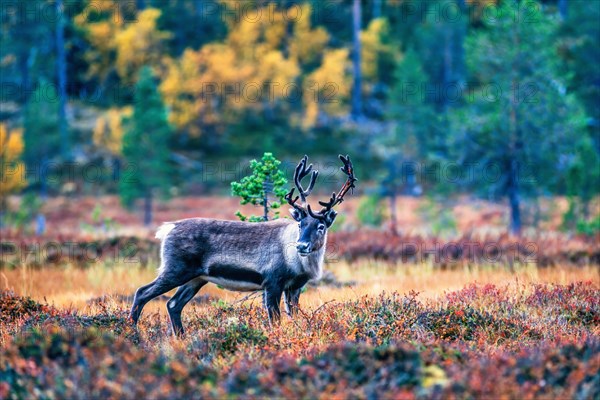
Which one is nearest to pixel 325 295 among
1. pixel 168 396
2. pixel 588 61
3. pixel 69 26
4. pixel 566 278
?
pixel 566 278

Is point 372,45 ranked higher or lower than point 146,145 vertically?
higher

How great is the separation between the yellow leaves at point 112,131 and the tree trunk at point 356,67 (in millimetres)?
16897

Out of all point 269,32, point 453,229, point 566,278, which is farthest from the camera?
point 269,32

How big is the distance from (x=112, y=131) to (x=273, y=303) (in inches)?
1588

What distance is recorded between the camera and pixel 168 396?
7.04m

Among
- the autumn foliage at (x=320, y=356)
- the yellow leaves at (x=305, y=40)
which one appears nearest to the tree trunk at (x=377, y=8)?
the yellow leaves at (x=305, y=40)

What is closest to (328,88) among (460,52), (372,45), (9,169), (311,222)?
(372,45)

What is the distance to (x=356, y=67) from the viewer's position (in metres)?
60.7

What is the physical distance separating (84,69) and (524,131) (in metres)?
43.7

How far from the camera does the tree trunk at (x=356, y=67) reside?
5972 cm

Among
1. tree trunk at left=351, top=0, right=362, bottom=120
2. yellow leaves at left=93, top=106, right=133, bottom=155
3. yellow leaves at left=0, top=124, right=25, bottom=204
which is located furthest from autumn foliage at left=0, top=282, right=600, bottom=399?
tree trunk at left=351, top=0, right=362, bottom=120

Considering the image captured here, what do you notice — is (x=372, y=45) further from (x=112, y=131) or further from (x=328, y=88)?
(x=112, y=131)

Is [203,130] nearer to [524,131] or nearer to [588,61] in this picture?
[588,61]

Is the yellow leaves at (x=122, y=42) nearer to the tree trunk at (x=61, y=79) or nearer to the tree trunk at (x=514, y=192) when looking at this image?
the tree trunk at (x=61, y=79)
